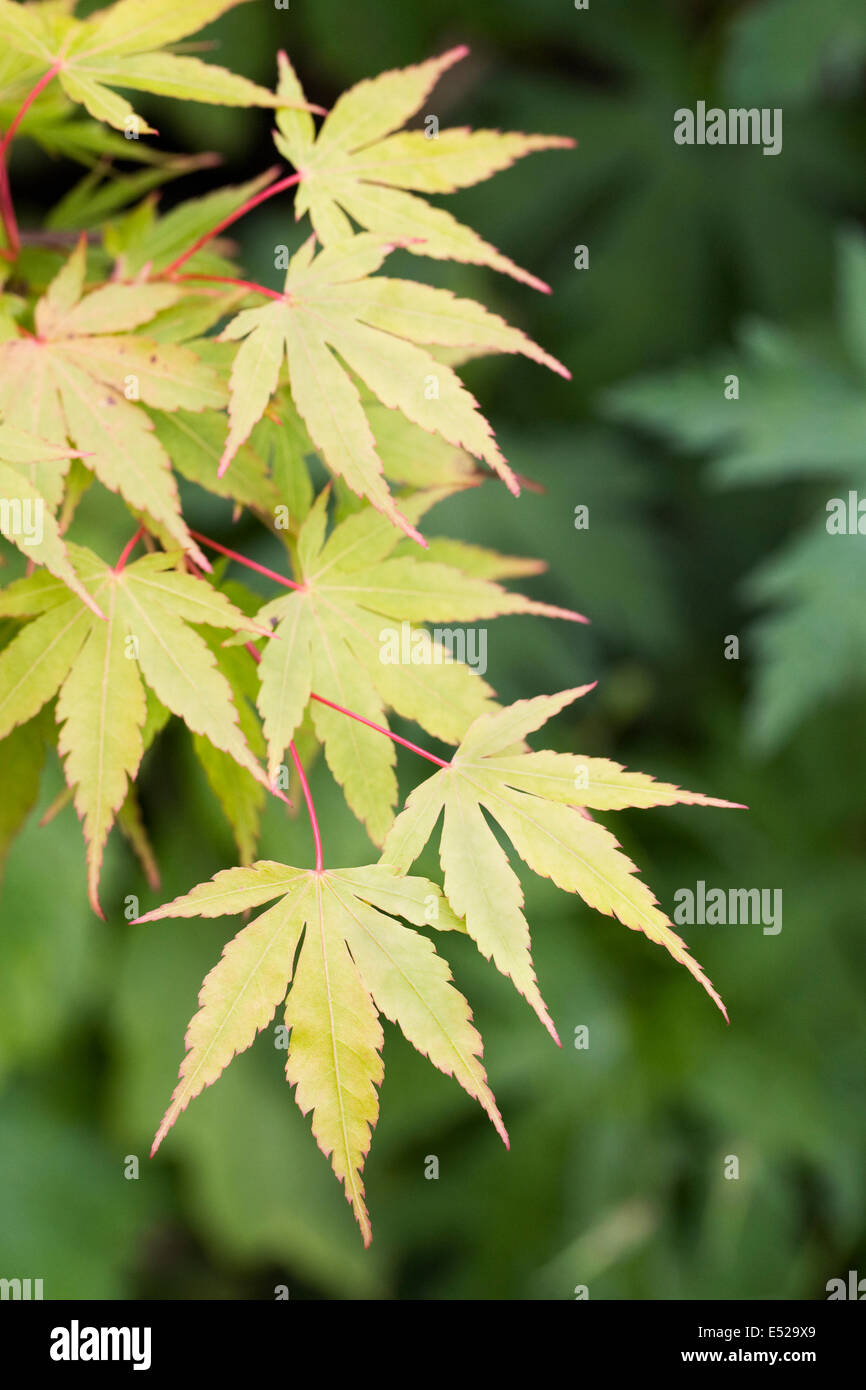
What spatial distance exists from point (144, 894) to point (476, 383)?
138 cm

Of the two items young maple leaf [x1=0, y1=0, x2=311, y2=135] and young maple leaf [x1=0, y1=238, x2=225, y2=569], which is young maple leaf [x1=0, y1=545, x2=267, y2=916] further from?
young maple leaf [x1=0, y1=0, x2=311, y2=135]

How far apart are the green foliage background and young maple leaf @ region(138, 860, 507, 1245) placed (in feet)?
3.85

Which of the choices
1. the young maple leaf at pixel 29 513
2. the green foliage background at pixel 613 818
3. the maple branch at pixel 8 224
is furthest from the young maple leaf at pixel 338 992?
the green foliage background at pixel 613 818

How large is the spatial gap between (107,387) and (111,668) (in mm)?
188

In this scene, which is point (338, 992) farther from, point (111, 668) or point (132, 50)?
point (132, 50)

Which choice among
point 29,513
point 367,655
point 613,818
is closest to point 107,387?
point 29,513

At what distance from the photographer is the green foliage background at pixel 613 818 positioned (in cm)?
211

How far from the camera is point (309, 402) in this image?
29.8 inches

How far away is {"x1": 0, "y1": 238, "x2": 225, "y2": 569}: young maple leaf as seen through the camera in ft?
2.48

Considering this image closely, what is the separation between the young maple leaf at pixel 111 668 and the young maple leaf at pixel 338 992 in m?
0.09

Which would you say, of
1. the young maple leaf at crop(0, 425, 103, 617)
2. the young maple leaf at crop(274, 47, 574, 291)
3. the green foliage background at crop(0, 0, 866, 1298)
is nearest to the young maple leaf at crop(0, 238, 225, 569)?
the young maple leaf at crop(0, 425, 103, 617)

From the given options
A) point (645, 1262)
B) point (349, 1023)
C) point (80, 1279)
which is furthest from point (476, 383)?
point (349, 1023)

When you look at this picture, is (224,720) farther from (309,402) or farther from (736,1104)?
(736,1104)

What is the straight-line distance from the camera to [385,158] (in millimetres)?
860
